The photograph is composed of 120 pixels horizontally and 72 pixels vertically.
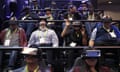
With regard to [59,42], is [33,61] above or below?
above

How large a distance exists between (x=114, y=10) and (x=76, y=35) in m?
10.4

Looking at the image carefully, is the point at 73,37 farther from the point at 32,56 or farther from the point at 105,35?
the point at 32,56

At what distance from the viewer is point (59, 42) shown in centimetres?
801

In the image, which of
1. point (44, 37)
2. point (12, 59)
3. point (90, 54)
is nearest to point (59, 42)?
point (44, 37)

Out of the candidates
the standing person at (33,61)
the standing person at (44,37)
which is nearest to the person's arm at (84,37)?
the standing person at (44,37)

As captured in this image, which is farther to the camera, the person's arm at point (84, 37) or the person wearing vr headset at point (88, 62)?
the person's arm at point (84, 37)

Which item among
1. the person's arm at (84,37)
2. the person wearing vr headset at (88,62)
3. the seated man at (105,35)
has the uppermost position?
the person wearing vr headset at (88,62)

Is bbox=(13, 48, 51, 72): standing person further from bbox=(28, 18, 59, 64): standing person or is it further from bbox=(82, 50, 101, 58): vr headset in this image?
bbox=(28, 18, 59, 64): standing person

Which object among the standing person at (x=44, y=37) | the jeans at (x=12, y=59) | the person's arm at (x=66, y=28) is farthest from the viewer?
the person's arm at (x=66, y=28)

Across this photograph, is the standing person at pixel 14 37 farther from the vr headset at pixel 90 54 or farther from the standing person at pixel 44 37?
the vr headset at pixel 90 54

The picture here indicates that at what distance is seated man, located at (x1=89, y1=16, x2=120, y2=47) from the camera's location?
6.65m

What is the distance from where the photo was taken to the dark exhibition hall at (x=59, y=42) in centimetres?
414

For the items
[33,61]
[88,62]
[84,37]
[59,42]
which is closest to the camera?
[33,61]

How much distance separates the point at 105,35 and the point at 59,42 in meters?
1.52
